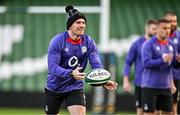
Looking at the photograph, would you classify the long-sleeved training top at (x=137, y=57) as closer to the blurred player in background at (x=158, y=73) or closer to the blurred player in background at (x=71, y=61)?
the blurred player in background at (x=158, y=73)

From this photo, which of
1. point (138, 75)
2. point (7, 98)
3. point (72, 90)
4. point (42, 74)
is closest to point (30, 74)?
point (42, 74)

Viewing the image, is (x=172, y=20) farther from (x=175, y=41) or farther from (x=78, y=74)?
(x=78, y=74)

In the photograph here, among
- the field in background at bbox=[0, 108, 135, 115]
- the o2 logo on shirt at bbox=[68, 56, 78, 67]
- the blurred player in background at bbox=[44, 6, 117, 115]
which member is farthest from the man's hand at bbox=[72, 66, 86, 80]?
the field in background at bbox=[0, 108, 135, 115]

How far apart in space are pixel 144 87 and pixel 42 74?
858cm

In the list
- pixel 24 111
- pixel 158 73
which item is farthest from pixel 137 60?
pixel 24 111

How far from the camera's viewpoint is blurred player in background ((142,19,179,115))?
36.0ft

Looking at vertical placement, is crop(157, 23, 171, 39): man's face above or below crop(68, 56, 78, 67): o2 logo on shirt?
above

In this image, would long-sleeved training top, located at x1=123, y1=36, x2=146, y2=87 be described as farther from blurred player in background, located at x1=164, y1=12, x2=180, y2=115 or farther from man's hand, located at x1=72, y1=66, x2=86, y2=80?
man's hand, located at x1=72, y1=66, x2=86, y2=80

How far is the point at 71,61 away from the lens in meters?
9.29

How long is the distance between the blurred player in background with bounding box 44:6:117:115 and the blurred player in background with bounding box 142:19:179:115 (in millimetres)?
1830

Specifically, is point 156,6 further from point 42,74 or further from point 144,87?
point 144,87

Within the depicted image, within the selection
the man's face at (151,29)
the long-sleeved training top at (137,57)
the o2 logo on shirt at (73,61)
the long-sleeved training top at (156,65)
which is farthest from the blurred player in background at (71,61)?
the long-sleeved training top at (137,57)

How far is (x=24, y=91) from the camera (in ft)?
60.2

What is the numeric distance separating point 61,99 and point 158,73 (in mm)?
2229
